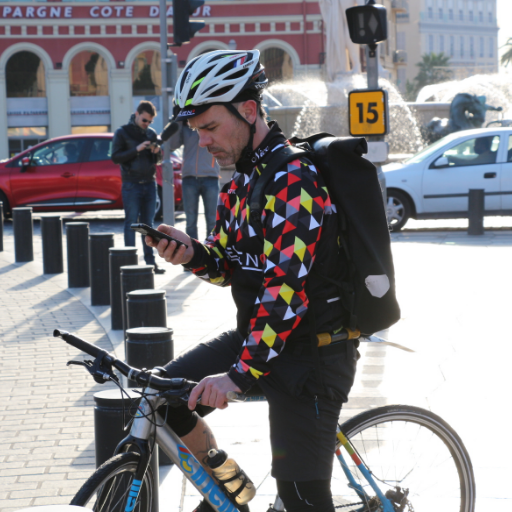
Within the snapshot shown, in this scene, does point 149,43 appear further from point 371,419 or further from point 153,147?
point 371,419

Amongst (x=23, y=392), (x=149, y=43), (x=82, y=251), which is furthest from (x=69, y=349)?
(x=149, y=43)

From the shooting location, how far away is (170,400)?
2.38 m

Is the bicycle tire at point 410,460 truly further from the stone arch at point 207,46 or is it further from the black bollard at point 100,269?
the stone arch at point 207,46

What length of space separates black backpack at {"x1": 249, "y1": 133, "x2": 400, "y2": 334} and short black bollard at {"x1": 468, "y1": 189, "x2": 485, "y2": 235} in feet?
36.0

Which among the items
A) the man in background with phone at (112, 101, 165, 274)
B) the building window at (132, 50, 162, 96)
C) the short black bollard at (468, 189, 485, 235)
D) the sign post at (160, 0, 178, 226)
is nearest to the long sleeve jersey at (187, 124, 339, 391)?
the man in background with phone at (112, 101, 165, 274)

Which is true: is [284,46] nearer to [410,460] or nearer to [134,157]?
[134,157]

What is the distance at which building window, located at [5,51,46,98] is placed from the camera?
1662 inches

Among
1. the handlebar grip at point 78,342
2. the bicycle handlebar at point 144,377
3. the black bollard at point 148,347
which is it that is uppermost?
the handlebar grip at point 78,342

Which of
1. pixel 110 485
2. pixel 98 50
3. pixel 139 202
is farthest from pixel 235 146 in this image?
pixel 98 50

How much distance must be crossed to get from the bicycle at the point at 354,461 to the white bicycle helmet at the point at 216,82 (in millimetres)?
725

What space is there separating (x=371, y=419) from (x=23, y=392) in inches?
131

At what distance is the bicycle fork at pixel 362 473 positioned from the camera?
8.70ft

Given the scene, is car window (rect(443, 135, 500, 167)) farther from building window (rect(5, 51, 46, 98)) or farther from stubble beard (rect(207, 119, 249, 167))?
building window (rect(5, 51, 46, 98))

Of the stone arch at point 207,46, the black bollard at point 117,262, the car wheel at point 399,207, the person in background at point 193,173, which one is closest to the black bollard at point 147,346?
the black bollard at point 117,262
